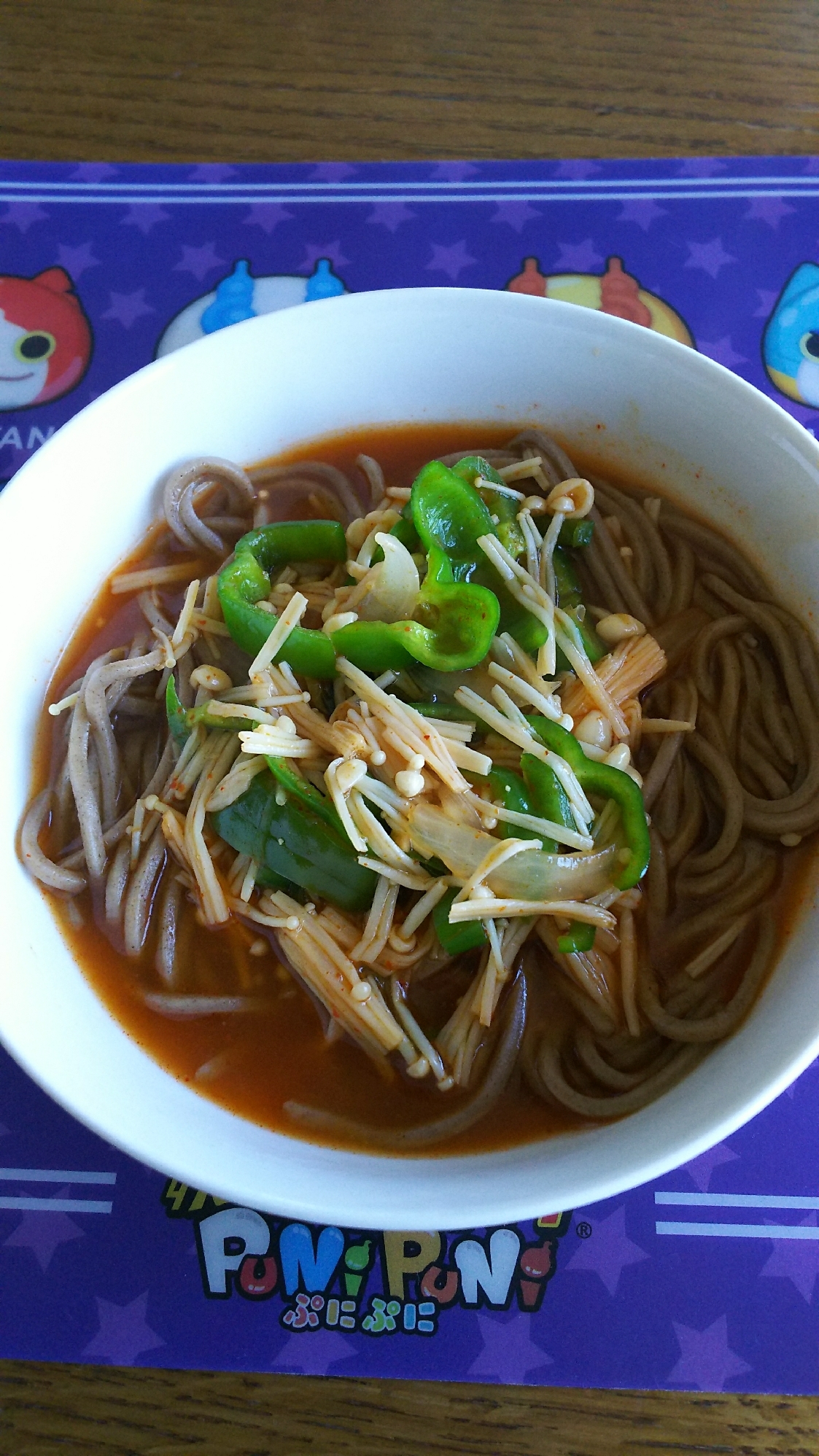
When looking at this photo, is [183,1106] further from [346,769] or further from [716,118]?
[716,118]

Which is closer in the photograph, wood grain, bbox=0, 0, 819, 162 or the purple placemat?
the purple placemat

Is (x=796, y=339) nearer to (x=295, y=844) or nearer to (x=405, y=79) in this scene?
(x=405, y=79)

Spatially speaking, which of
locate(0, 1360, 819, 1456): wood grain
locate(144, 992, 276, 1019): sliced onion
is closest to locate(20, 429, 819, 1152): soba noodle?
Answer: locate(144, 992, 276, 1019): sliced onion

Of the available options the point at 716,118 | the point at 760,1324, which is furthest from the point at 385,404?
the point at 760,1324

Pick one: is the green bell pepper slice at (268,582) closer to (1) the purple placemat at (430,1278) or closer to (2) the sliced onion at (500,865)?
(2) the sliced onion at (500,865)

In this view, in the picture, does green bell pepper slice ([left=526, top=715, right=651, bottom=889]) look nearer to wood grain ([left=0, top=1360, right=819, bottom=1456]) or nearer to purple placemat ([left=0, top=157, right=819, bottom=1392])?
purple placemat ([left=0, top=157, right=819, bottom=1392])

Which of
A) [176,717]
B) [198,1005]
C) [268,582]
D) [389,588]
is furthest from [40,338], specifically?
[198,1005]

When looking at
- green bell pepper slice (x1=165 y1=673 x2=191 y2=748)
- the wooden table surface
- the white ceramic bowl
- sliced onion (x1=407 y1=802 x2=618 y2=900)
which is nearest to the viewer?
the white ceramic bowl
